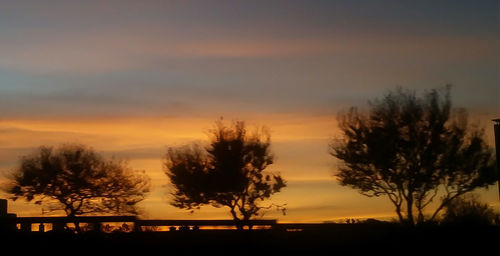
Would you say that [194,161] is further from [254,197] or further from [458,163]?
[458,163]

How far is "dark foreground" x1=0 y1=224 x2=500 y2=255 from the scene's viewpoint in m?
18.7

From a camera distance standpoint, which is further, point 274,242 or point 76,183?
point 76,183

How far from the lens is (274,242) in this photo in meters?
19.5

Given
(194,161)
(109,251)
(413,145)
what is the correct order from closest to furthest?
(109,251)
(413,145)
(194,161)

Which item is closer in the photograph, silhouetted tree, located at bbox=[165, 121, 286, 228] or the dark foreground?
the dark foreground

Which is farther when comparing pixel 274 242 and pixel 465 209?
pixel 465 209

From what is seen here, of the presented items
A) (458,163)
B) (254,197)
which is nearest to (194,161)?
(254,197)

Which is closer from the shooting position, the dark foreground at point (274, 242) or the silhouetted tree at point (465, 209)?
the dark foreground at point (274, 242)

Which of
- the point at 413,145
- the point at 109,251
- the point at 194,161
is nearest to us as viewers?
the point at 109,251

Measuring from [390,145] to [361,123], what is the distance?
2.24 metres

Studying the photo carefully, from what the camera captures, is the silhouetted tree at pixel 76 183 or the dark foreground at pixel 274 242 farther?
the silhouetted tree at pixel 76 183

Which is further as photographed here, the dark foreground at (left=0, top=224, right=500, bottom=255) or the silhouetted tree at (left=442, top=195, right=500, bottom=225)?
the silhouetted tree at (left=442, top=195, right=500, bottom=225)

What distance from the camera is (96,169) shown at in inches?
1913

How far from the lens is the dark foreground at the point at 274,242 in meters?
18.7
